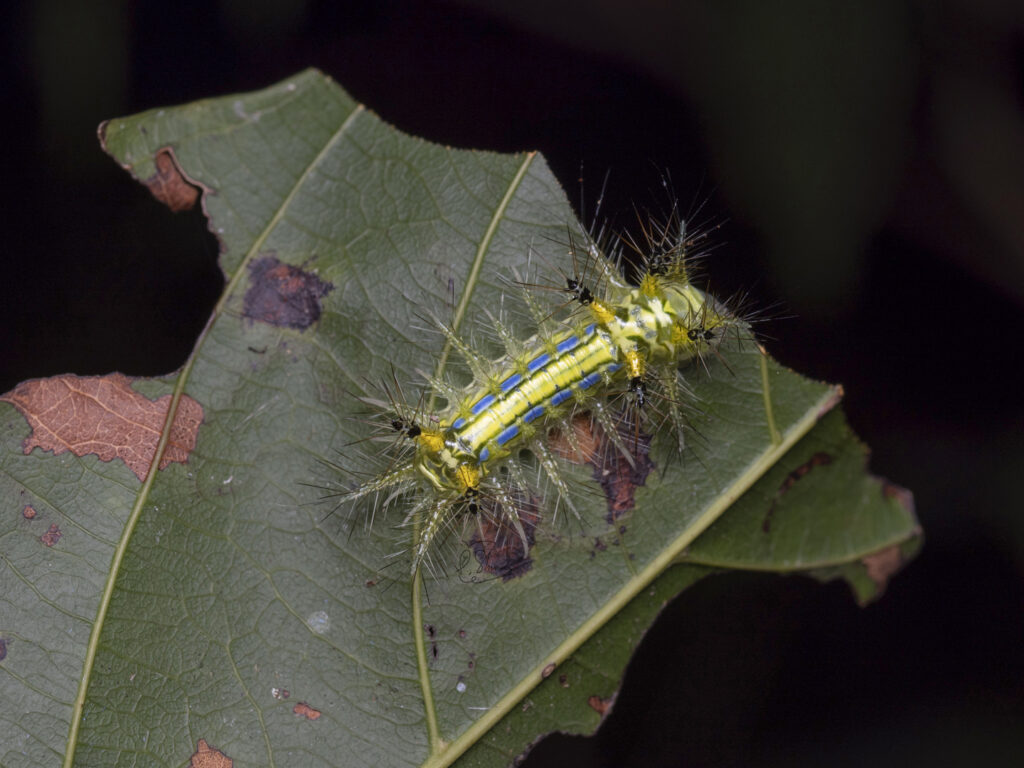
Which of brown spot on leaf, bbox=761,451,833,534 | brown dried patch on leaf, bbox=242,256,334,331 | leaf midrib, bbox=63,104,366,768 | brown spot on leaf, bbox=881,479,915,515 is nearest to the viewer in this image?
leaf midrib, bbox=63,104,366,768

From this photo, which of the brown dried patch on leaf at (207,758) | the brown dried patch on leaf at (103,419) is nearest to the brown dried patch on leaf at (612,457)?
the brown dried patch on leaf at (103,419)

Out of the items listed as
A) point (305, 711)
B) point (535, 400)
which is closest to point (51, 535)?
point (305, 711)

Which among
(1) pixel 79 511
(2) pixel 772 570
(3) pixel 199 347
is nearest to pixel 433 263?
(3) pixel 199 347

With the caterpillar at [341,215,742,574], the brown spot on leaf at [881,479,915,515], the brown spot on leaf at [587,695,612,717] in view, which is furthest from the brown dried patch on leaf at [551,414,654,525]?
the brown spot on leaf at [881,479,915,515]

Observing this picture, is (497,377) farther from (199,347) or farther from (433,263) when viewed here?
(199,347)

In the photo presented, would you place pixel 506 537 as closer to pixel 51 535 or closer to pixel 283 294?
pixel 283 294

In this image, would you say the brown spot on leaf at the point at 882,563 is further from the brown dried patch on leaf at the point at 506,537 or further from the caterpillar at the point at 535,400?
the brown dried patch on leaf at the point at 506,537

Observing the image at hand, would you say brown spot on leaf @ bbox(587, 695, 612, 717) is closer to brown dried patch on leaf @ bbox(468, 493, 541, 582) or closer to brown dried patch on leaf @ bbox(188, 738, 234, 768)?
brown dried patch on leaf @ bbox(468, 493, 541, 582)
